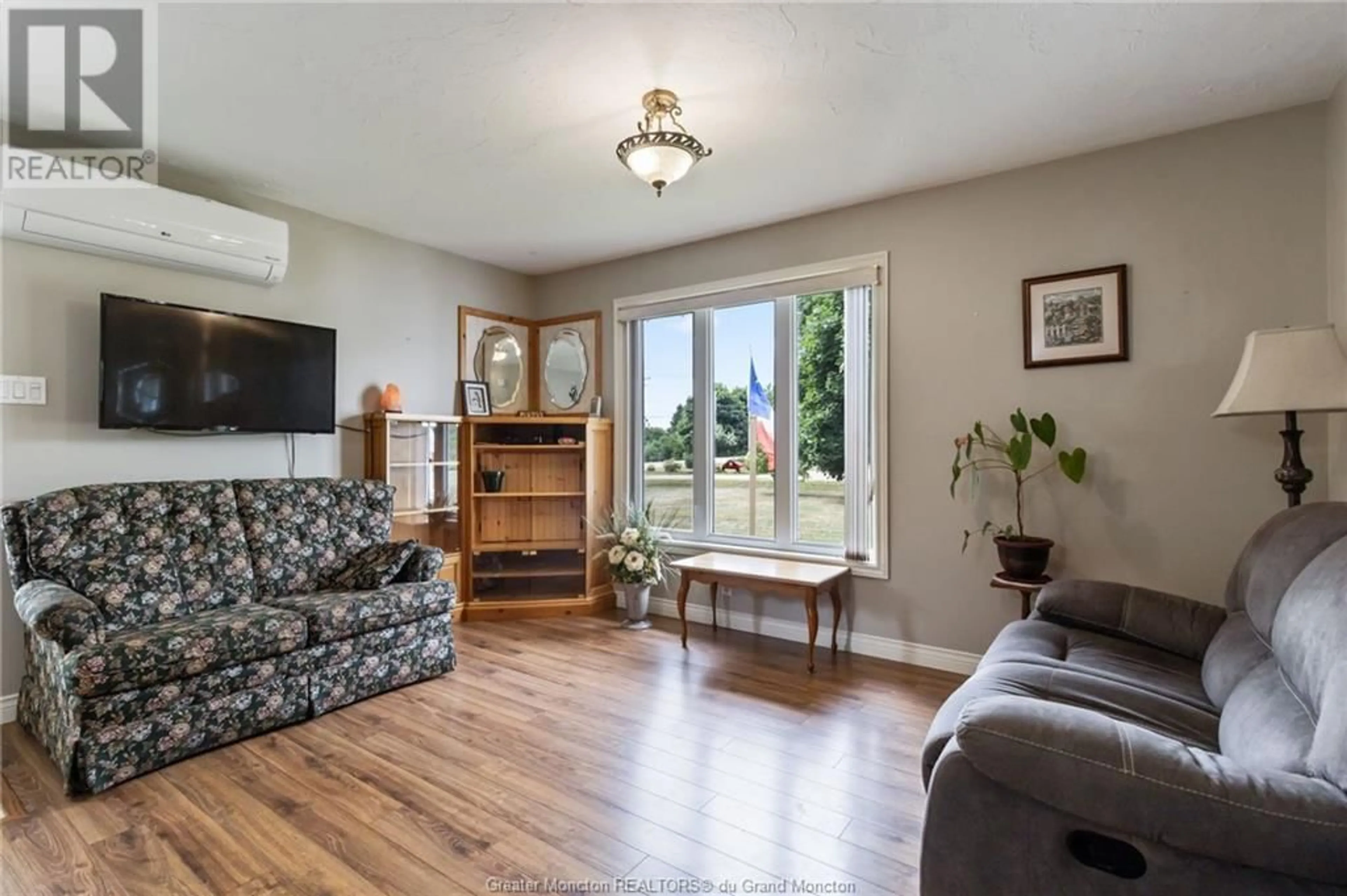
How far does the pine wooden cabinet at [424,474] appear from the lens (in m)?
3.87

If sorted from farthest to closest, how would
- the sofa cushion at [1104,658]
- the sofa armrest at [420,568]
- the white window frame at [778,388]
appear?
the white window frame at [778,388] → the sofa armrest at [420,568] → the sofa cushion at [1104,658]

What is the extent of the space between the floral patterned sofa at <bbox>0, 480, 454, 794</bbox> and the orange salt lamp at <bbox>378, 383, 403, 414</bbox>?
57 cm

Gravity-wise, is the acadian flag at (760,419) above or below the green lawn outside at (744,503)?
above

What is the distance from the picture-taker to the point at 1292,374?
2035 millimetres

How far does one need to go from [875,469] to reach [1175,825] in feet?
8.19

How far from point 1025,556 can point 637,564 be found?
2.26m

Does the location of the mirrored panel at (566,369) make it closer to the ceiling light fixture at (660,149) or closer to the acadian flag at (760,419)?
the acadian flag at (760,419)

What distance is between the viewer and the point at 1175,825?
1.04 metres

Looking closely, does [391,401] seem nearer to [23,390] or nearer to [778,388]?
[23,390]

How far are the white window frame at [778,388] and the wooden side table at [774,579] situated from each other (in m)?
0.19

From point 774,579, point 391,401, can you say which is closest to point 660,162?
point 774,579

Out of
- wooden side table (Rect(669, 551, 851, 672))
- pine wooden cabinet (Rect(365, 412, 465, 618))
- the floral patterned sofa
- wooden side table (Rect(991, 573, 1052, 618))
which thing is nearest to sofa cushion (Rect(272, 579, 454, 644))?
the floral patterned sofa

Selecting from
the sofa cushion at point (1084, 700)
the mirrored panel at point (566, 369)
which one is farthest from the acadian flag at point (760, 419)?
the sofa cushion at point (1084, 700)

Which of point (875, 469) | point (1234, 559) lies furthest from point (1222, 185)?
point (875, 469)
